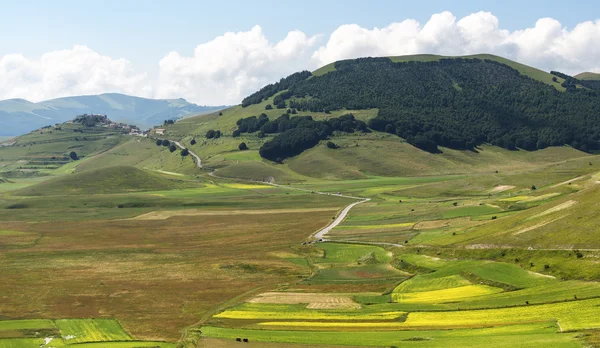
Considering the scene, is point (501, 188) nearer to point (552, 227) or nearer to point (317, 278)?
point (552, 227)

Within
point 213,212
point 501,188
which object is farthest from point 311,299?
point 501,188

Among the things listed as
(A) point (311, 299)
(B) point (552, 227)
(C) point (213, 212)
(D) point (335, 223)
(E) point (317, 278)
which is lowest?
(E) point (317, 278)

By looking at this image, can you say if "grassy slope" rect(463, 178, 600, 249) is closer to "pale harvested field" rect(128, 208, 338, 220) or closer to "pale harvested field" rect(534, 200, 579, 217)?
"pale harvested field" rect(534, 200, 579, 217)

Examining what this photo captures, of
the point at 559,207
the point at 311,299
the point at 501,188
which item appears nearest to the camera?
the point at 311,299

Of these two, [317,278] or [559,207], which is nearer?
[317,278]

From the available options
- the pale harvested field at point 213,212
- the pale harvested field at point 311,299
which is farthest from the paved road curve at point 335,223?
the pale harvested field at point 311,299

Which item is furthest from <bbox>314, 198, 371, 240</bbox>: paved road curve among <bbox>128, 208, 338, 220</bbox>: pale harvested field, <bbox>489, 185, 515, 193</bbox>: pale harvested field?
<bbox>489, 185, 515, 193</bbox>: pale harvested field

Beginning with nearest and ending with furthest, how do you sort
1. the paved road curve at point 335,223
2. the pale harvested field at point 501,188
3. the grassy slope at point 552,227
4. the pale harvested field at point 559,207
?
the grassy slope at point 552,227 → the pale harvested field at point 559,207 → the paved road curve at point 335,223 → the pale harvested field at point 501,188

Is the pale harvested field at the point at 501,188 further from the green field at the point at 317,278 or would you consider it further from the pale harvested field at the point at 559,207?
the pale harvested field at the point at 559,207

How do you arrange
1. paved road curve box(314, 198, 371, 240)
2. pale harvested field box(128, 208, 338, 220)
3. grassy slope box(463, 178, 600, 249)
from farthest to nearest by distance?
pale harvested field box(128, 208, 338, 220)
paved road curve box(314, 198, 371, 240)
grassy slope box(463, 178, 600, 249)

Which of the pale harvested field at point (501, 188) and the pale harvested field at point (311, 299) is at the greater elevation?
the pale harvested field at point (501, 188)

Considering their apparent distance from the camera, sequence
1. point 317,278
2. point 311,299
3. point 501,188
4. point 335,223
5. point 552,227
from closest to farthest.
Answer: point 311,299 → point 317,278 → point 552,227 → point 335,223 → point 501,188

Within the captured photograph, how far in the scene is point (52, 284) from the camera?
91625 mm

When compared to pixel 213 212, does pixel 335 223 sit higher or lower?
lower
